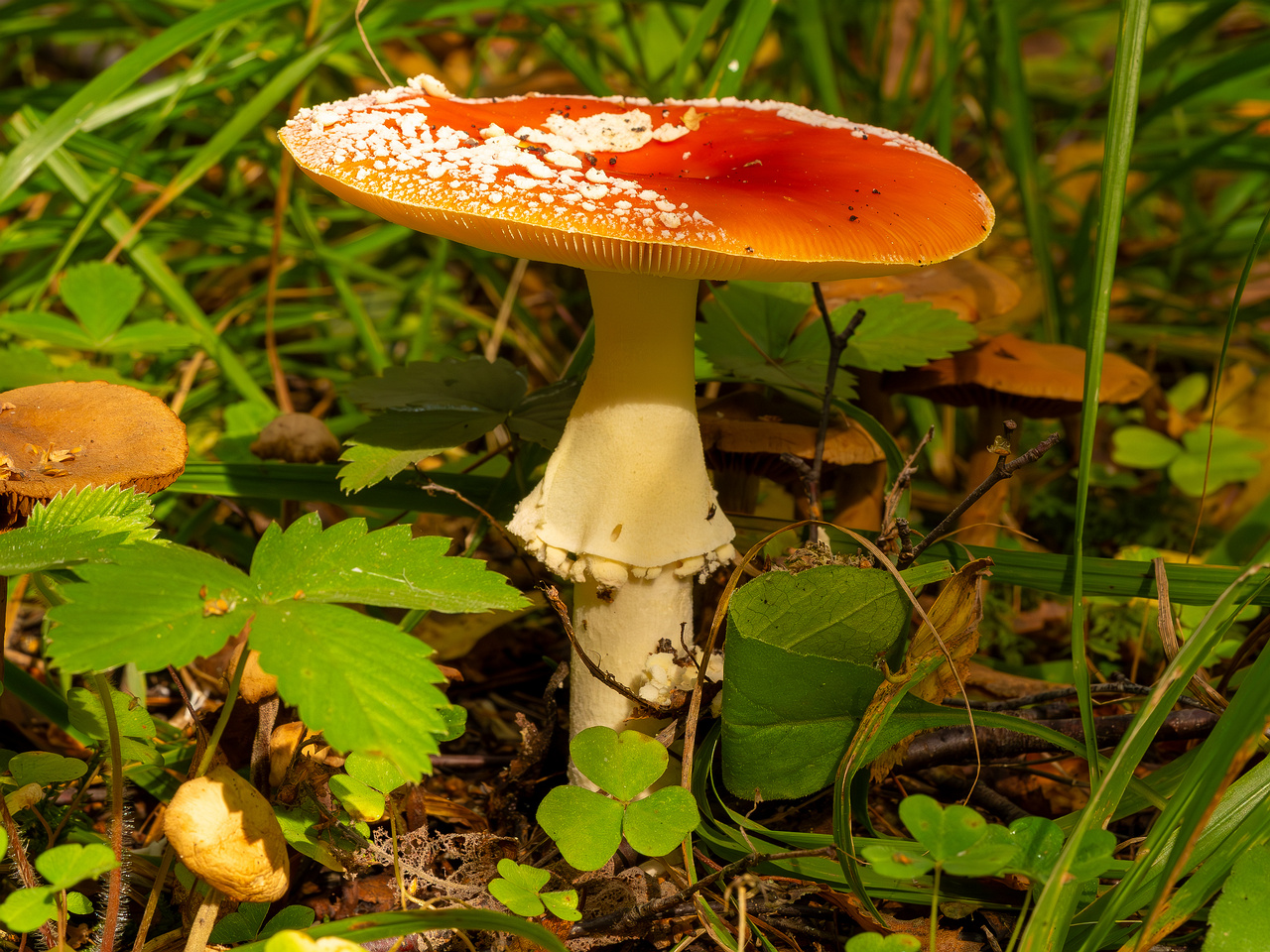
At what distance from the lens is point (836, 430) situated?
213 centimetres

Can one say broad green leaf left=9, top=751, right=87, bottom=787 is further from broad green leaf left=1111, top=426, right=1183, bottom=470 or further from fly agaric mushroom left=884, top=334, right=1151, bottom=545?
broad green leaf left=1111, top=426, right=1183, bottom=470

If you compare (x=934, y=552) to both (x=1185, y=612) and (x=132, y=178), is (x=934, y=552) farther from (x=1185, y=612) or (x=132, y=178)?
(x=132, y=178)

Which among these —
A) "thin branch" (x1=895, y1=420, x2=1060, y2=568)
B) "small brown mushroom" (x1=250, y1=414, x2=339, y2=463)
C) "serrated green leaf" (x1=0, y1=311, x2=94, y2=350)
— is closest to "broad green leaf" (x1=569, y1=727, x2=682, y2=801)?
"thin branch" (x1=895, y1=420, x2=1060, y2=568)

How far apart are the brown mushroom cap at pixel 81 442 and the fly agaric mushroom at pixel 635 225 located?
53 cm

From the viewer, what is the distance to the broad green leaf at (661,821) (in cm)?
143

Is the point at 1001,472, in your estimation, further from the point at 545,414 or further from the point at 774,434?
the point at 545,414

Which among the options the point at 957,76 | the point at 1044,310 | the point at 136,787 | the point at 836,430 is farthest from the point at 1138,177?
the point at 136,787

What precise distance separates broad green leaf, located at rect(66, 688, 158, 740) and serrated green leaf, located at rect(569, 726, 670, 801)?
75 centimetres

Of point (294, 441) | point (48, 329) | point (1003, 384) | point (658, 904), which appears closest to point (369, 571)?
point (658, 904)

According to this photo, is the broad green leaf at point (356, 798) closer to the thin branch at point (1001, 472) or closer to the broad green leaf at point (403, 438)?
the broad green leaf at point (403, 438)

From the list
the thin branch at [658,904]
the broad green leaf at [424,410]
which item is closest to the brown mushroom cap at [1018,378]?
the broad green leaf at [424,410]

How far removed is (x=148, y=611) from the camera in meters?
1.18

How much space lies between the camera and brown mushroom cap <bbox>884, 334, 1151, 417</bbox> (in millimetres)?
2219

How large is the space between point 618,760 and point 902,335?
1287 millimetres
